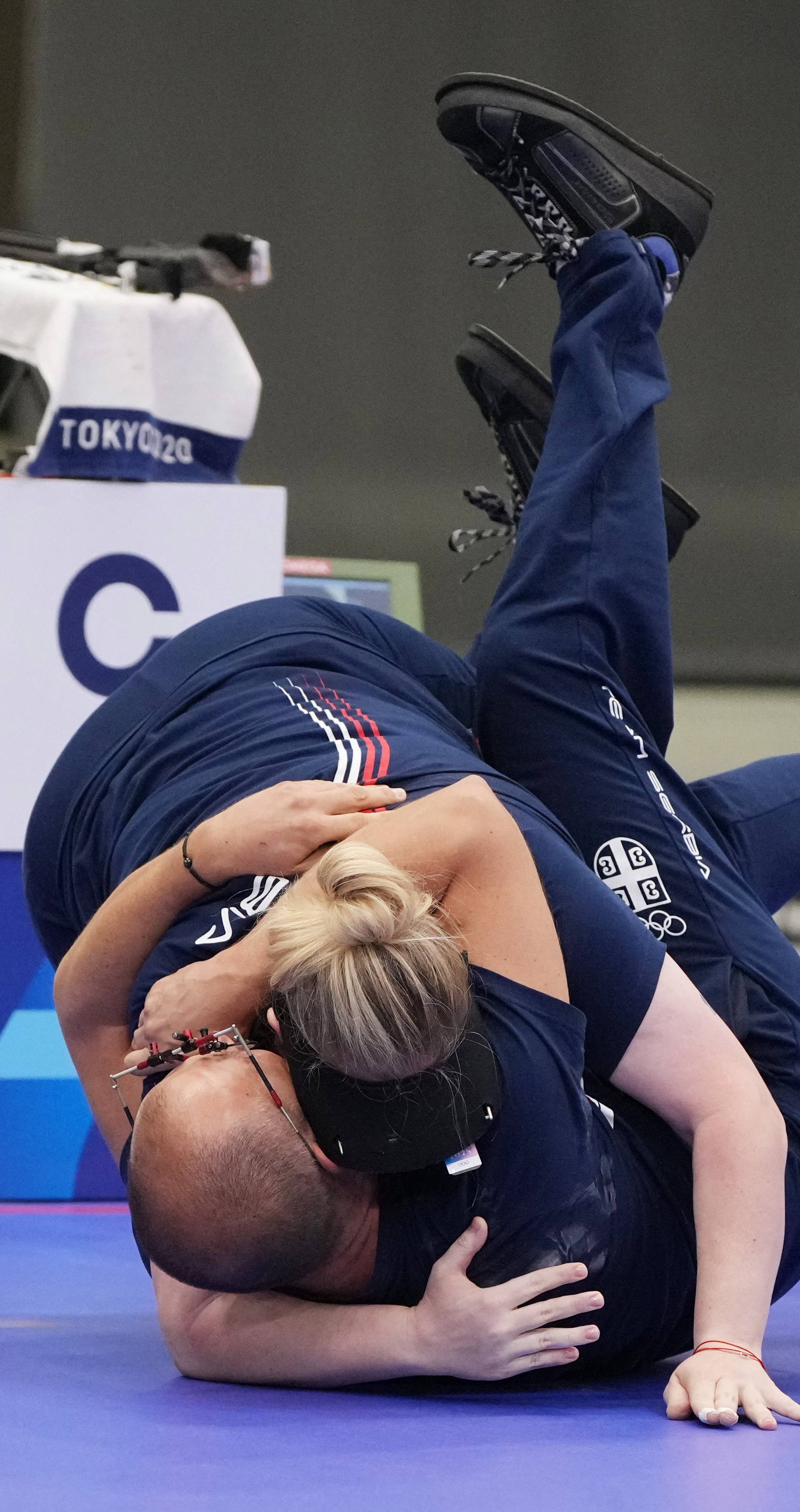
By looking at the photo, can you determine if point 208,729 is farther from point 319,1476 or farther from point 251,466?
point 251,466

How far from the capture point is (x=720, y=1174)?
1454 mm

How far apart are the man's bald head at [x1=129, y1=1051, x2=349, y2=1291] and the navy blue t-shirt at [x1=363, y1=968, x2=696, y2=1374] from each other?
104 mm

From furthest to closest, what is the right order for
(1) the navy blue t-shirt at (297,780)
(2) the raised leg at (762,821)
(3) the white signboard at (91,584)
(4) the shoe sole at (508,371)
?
(3) the white signboard at (91,584) < (4) the shoe sole at (508,371) < (2) the raised leg at (762,821) < (1) the navy blue t-shirt at (297,780)

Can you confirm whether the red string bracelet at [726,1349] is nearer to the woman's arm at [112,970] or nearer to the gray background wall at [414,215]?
the woman's arm at [112,970]

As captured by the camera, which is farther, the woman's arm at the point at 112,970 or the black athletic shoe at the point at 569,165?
the black athletic shoe at the point at 569,165

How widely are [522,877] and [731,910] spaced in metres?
0.51

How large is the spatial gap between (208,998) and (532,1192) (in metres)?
0.34

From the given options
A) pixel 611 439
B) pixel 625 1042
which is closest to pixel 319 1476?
pixel 625 1042

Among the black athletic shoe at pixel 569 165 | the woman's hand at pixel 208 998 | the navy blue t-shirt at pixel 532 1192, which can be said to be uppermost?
the black athletic shoe at pixel 569 165

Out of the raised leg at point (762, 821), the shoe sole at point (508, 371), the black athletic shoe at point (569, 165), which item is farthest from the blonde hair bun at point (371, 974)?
the shoe sole at point (508, 371)

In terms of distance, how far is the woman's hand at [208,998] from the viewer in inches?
56.7

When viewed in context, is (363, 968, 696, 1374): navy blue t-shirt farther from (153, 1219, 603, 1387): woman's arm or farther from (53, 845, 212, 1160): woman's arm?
(53, 845, 212, 1160): woman's arm

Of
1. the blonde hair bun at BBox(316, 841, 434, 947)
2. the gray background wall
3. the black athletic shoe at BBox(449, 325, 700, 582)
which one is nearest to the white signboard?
the black athletic shoe at BBox(449, 325, 700, 582)

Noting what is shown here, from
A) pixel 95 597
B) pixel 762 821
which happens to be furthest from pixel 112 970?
pixel 95 597
